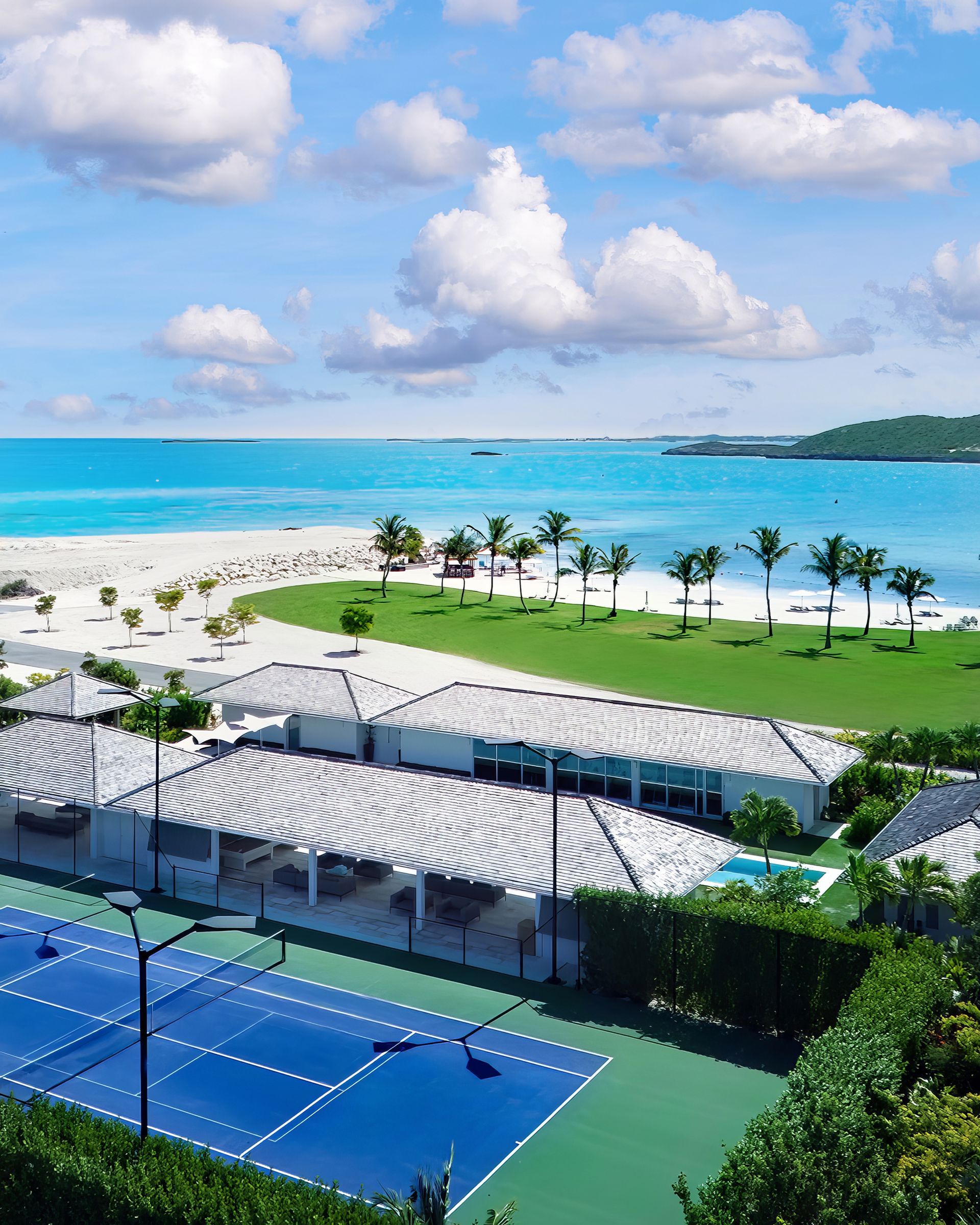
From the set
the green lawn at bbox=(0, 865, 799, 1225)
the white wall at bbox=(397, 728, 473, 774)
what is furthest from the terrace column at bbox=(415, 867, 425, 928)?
the white wall at bbox=(397, 728, 473, 774)

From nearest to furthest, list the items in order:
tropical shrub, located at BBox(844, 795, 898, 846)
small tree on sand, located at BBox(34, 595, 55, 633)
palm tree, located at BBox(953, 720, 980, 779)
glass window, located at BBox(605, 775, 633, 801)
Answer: tropical shrub, located at BBox(844, 795, 898, 846) < palm tree, located at BBox(953, 720, 980, 779) < glass window, located at BBox(605, 775, 633, 801) < small tree on sand, located at BBox(34, 595, 55, 633)

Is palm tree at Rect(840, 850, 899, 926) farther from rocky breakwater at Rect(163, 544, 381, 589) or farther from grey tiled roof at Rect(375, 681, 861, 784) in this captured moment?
rocky breakwater at Rect(163, 544, 381, 589)

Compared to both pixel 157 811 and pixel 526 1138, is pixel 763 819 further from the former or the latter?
pixel 157 811

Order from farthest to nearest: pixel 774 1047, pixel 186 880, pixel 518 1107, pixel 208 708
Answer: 1. pixel 208 708
2. pixel 186 880
3. pixel 774 1047
4. pixel 518 1107

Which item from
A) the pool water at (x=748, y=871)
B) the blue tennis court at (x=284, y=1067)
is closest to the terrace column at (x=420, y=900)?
the blue tennis court at (x=284, y=1067)

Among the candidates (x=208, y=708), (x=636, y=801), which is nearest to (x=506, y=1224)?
(x=636, y=801)

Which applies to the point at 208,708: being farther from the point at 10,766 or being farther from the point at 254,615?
the point at 254,615
